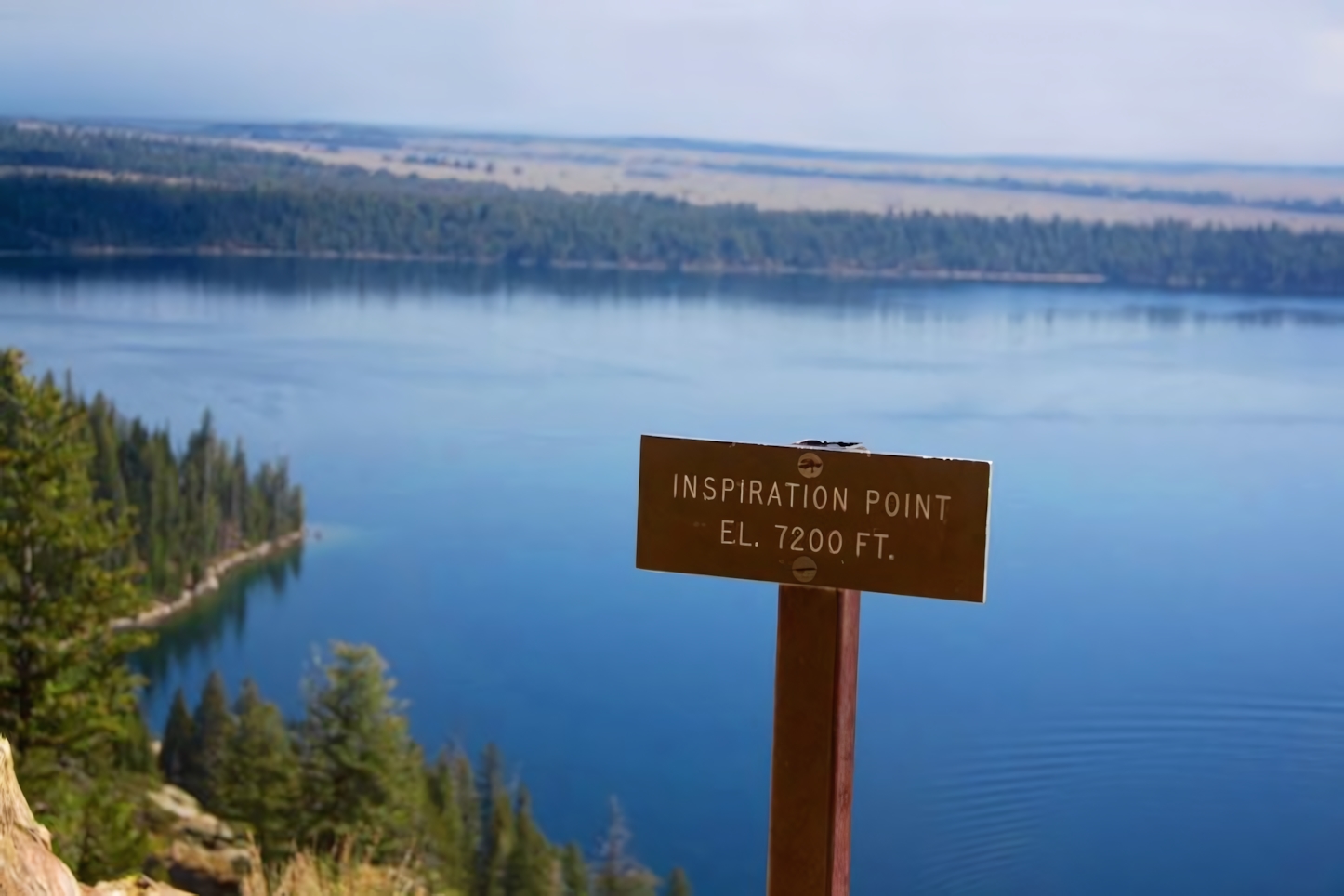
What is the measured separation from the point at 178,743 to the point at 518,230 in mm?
4944

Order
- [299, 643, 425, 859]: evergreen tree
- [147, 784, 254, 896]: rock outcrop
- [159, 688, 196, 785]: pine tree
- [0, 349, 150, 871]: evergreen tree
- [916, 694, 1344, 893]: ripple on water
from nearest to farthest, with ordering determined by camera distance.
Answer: [0, 349, 150, 871]: evergreen tree, [916, 694, 1344, 893]: ripple on water, [299, 643, 425, 859]: evergreen tree, [147, 784, 254, 896]: rock outcrop, [159, 688, 196, 785]: pine tree

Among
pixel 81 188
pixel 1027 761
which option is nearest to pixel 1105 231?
pixel 1027 761

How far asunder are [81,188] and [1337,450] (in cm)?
1020

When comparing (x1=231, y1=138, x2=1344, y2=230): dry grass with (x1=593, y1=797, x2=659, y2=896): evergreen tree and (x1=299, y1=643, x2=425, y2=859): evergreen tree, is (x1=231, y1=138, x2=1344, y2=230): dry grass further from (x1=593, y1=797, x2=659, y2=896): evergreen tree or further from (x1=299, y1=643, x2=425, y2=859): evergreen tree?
(x1=593, y1=797, x2=659, y2=896): evergreen tree

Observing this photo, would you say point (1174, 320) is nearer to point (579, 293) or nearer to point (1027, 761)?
point (1027, 761)

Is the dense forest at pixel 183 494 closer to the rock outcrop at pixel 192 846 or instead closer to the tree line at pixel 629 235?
the tree line at pixel 629 235

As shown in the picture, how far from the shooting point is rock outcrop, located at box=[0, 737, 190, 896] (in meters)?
3.04

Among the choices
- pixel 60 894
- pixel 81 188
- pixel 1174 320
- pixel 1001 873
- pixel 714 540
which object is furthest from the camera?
pixel 81 188

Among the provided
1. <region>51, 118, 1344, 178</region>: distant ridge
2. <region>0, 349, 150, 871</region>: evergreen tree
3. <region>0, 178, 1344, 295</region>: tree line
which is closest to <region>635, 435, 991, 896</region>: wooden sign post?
<region>0, 349, 150, 871</region>: evergreen tree

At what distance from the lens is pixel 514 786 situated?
13.0 m

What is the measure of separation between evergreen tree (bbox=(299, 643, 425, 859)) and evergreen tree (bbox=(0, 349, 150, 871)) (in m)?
1.46

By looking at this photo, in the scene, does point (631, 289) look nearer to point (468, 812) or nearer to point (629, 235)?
point (629, 235)

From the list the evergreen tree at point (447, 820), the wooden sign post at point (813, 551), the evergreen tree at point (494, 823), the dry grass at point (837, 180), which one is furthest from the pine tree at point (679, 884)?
the wooden sign post at point (813, 551)

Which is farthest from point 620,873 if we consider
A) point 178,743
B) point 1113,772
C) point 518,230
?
point 518,230
